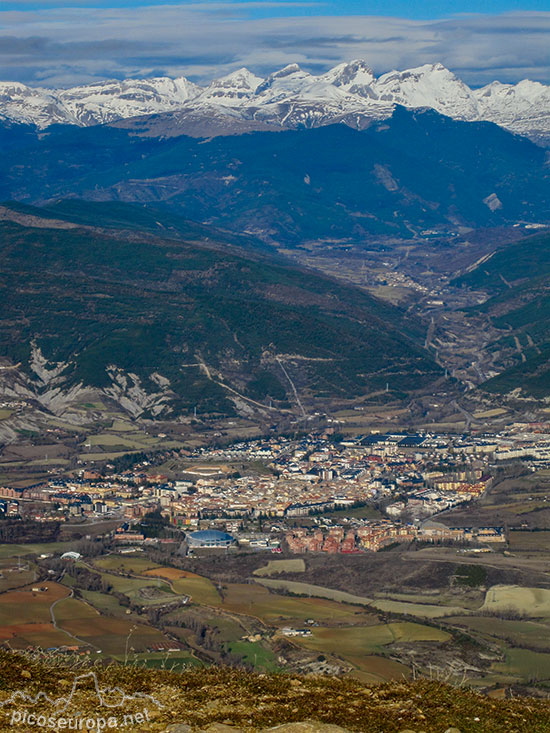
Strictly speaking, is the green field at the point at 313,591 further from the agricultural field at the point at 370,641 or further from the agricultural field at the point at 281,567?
the agricultural field at the point at 370,641

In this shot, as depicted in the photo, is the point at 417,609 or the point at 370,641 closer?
the point at 370,641

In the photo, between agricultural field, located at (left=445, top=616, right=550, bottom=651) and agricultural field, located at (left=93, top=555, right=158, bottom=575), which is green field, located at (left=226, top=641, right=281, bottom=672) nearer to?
agricultural field, located at (left=445, top=616, right=550, bottom=651)

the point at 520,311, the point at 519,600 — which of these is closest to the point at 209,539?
the point at 519,600

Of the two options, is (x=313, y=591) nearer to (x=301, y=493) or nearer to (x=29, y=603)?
(x=29, y=603)

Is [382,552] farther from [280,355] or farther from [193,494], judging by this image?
[280,355]

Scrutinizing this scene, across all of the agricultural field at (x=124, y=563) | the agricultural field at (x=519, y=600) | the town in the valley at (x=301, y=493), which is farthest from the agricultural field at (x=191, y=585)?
the agricultural field at (x=519, y=600)
